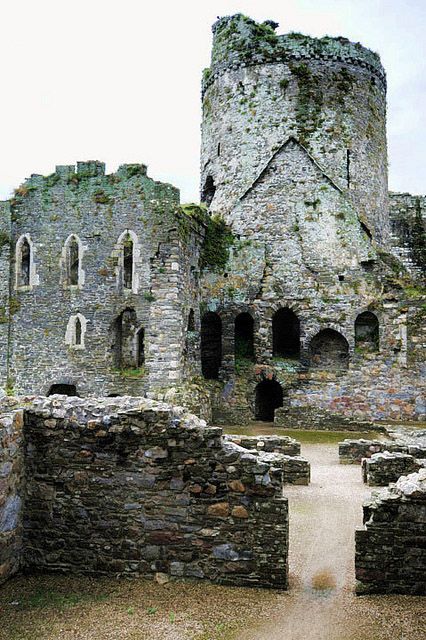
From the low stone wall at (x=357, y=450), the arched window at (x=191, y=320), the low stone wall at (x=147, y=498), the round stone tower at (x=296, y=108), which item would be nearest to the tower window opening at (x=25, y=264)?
the arched window at (x=191, y=320)

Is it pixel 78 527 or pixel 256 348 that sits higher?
pixel 256 348

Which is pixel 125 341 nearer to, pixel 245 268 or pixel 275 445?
pixel 245 268

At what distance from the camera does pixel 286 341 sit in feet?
87.2

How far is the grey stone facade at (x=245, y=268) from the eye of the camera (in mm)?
22547

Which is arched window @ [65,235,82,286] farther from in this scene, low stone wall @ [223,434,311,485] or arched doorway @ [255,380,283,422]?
low stone wall @ [223,434,311,485]

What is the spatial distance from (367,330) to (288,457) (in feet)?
41.0

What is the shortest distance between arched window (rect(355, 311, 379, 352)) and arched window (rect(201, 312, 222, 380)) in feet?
17.1

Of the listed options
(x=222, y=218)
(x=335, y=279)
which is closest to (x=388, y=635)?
(x=335, y=279)

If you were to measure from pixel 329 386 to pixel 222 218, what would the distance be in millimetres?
8359

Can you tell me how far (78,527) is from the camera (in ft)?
26.0

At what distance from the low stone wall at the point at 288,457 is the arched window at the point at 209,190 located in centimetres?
1565

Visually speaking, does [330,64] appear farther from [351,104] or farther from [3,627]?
[3,627]

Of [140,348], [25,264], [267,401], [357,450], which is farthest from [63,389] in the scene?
[357,450]

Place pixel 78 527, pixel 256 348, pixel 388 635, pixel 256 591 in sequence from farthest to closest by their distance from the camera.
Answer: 1. pixel 256 348
2. pixel 78 527
3. pixel 256 591
4. pixel 388 635
